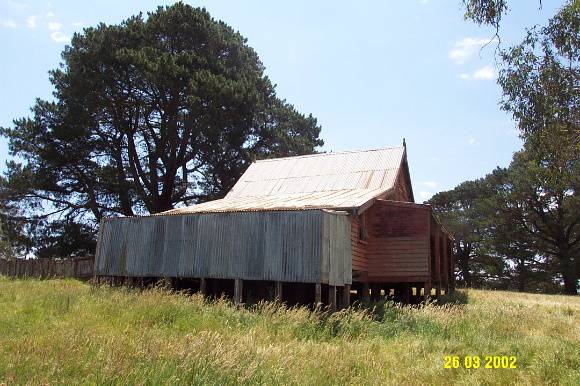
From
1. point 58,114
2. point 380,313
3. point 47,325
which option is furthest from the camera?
point 58,114

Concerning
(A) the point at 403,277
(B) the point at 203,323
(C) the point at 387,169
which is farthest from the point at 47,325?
(C) the point at 387,169

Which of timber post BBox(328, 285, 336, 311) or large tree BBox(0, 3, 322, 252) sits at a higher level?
large tree BBox(0, 3, 322, 252)

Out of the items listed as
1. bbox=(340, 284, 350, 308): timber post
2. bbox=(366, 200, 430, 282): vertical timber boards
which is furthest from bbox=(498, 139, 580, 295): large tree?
bbox=(340, 284, 350, 308): timber post

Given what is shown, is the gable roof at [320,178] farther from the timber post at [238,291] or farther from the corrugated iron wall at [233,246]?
the timber post at [238,291]

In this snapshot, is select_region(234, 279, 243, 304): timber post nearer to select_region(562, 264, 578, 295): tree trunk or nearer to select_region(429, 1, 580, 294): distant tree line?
select_region(429, 1, 580, 294): distant tree line

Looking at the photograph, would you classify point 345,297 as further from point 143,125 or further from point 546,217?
point 546,217

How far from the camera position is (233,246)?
18094 mm

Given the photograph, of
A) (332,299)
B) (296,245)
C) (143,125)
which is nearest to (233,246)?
(296,245)

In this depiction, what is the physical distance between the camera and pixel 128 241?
20.7m

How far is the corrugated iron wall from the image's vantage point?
54.6 ft

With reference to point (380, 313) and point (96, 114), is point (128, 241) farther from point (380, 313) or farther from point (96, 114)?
point (96, 114)

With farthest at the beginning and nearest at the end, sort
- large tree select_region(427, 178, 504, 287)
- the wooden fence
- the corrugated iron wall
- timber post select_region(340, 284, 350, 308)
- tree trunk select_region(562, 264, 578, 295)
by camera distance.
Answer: large tree select_region(427, 178, 504, 287), tree trunk select_region(562, 264, 578, 295), the wooden fence, timber post select_region(340, 284, 350, 308), the corrugated iron wall

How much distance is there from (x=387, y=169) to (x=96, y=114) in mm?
22125

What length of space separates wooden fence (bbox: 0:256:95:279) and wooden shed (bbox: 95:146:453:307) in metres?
10.5
